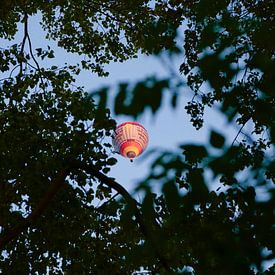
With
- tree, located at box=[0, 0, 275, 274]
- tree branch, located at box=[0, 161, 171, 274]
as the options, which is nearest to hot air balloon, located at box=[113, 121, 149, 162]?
tree, located at box=[0, 0, 275, 274]

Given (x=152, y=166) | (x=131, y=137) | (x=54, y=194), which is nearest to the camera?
(x=152, y=166)

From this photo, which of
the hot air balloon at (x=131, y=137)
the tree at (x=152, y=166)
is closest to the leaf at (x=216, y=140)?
the tree at (x=152, y=166)

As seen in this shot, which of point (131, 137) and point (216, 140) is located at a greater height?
point (131, 137)

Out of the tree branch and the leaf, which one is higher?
the tree branch

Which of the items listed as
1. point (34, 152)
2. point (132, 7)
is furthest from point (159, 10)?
point (34, 152)

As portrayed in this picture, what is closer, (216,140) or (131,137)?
(216,140)

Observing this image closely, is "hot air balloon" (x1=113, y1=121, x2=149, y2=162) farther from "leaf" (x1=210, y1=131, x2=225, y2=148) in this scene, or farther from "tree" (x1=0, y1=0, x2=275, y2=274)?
"leaf" (x1=210, y1=131, x2=225, y2=148)

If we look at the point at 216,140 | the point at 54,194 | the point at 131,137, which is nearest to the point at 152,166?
the point at 216,140

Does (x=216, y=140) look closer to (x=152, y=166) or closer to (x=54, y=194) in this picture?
(x=152, y=166)

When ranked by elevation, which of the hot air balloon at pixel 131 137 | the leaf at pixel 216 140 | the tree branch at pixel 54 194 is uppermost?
the hot air balloon at pixel 131 137

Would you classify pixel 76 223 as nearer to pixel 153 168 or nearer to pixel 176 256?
pixel 176 256

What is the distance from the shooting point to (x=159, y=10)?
1242 cm

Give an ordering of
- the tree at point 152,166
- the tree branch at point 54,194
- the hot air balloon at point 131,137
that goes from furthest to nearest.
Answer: the hot air balloon at point 131,137
the tree branch at point 54,194
the tree at point 152,166

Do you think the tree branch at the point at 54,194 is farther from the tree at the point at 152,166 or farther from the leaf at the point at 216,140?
the leaf at the point at 216,140
